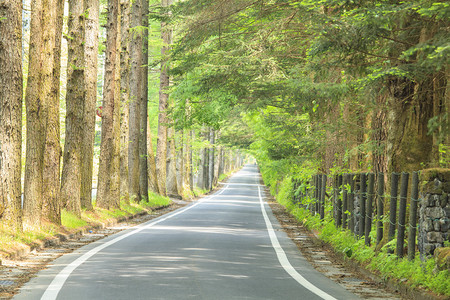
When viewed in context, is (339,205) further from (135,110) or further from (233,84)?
(135,110)

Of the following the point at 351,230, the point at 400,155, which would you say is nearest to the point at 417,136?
the point at 400,155

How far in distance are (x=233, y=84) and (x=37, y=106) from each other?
6.53 metres

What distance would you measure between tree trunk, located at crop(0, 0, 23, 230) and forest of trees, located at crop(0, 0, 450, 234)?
1.0 inches

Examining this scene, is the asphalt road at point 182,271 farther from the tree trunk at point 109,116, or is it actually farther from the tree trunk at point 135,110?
the tree trunk at point 135,110

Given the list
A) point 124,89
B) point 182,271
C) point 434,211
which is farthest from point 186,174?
point 434,211

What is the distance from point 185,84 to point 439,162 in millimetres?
11543

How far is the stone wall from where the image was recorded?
851 cm

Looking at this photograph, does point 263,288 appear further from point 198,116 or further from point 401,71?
point 198,116

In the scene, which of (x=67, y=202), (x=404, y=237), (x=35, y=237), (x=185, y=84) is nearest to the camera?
(x=404, y=237)

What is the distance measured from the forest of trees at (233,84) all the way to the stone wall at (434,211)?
0.60m

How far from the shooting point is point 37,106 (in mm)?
13250

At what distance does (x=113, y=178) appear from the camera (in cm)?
2202

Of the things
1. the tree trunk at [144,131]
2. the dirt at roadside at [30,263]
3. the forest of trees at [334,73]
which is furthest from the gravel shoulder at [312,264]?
the tree trunk at [144,131]

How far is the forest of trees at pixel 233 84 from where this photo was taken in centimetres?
978
